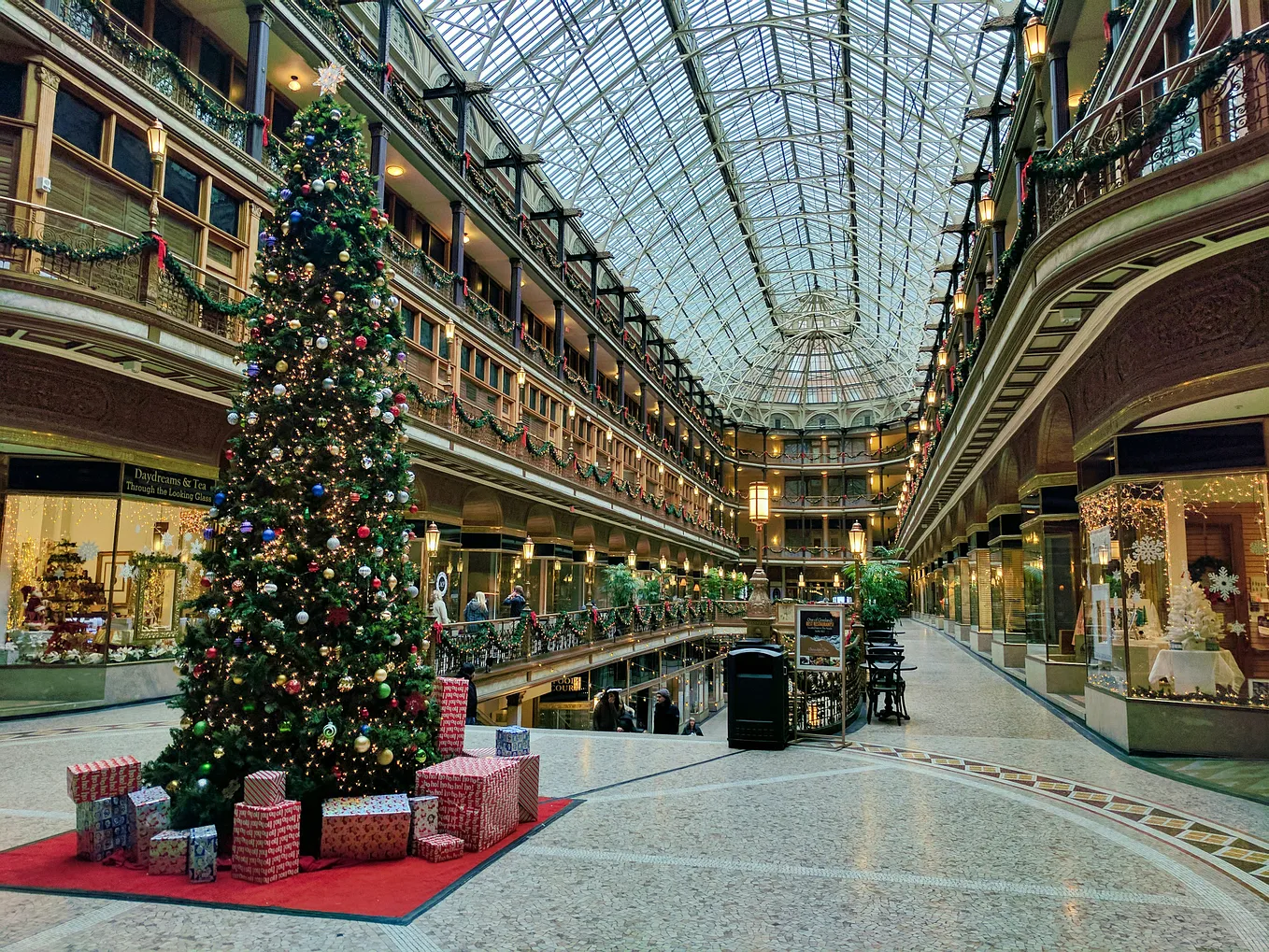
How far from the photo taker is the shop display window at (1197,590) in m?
8.98

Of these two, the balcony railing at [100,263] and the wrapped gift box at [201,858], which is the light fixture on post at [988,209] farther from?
the wrapped gift box at [201,858]

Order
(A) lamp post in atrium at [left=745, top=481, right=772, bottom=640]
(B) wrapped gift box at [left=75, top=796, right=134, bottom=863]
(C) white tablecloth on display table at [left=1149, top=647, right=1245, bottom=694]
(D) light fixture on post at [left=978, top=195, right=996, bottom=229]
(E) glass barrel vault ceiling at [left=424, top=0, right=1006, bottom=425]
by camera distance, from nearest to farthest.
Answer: (B) wrapped gift box at [left=75, top=796, right=134, bottom=863]
(C) white tablecloth on display table at [left=1149, top=647, right=1245, bottom=694]
(A) lamp post in atrium at [left=745, top=481, right=772, bottom=640]
(D) light fixture on post at [left=978, top=195, right=996, bottom=229]
(E) glass barrel vault ceiling at [left=424, top=0, right=1006, bottom=425]

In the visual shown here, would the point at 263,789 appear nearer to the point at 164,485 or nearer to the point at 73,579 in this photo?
the point at 73,579

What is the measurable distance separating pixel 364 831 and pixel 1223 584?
9281mm

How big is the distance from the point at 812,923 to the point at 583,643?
1754 cm

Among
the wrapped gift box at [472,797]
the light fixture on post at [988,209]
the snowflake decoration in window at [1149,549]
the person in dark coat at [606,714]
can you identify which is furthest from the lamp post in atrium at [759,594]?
the light fixture on post at [988,209]

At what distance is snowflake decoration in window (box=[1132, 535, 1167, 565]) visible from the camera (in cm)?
934

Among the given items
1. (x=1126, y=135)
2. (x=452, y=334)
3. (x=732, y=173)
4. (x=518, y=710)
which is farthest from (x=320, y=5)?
Answer: (x=732, y=173)

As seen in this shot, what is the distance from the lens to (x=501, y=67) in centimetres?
2480

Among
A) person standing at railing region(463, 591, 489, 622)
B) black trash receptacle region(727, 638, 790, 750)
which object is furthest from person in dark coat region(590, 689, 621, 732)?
black trash receptacle region(727, 638, 790, 750)

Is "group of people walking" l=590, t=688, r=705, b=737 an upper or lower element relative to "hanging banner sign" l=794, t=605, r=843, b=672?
lower

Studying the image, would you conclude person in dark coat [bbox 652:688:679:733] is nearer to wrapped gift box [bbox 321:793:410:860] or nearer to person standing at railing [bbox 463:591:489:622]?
person standing at railing [bbox 463:591:489:622]

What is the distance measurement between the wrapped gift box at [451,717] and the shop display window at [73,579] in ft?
23.9

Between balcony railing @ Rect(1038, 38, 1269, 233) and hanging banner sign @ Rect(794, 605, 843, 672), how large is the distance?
4.85 meters
